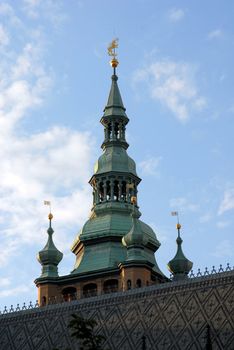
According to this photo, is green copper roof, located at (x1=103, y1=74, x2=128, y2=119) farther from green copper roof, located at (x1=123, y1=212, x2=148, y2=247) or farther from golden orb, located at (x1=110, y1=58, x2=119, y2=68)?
green copper roof, located at (x1=123, y1=212, x2=148, y2=247)

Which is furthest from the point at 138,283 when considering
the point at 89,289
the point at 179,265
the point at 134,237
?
the point at 179,265

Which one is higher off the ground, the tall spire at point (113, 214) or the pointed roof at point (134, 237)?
the tall spire at point (113, 214)

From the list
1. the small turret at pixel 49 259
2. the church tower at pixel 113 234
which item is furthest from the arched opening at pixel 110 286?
the small turret at pixel 49 259

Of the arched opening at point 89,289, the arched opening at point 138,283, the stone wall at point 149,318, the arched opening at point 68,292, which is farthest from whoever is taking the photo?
the arched opening at point 68,292

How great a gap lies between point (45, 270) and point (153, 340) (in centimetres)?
2402

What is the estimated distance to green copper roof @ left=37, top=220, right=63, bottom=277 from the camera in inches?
3351

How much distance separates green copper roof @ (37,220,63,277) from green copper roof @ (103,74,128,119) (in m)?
13.5

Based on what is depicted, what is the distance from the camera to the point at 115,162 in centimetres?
9019

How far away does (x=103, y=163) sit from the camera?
9056cm

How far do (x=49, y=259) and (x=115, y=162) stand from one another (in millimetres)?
10148

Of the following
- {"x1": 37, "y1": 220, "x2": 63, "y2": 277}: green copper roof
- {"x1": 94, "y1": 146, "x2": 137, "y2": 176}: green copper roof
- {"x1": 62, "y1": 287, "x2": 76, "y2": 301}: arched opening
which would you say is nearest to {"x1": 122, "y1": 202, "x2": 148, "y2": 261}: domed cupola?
{"x1": 62, "y1": 287, "x2": 76, "y2": 301}: arched opening

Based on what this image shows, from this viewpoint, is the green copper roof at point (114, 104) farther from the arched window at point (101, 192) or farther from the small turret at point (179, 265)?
the small turret at point (179, 265)

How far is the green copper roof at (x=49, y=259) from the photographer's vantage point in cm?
8512

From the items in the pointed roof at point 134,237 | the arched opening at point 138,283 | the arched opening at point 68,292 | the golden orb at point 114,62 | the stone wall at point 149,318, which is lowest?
the stone wall at point 149,318
